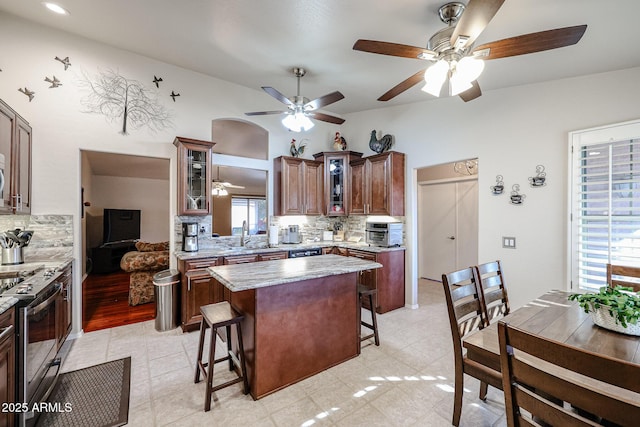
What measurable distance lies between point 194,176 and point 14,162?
1639mm

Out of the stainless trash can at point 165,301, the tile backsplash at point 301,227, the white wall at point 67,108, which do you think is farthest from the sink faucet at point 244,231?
the stainless trash can at point 165,301

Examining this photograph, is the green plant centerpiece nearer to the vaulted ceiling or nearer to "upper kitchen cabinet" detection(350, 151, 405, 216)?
the vaulted ceiling

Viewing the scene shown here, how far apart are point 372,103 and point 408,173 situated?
1.31 metres

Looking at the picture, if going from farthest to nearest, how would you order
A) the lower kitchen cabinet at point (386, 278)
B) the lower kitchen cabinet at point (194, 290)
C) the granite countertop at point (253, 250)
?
the lower kitchen cabinet at point (386, 278) < the granite countertop at point (253, 250) < the lower kitchen cabinet at point (194, 290)

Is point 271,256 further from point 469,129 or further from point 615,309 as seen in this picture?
point 615,309

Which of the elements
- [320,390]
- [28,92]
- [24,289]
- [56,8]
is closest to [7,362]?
[24,289]

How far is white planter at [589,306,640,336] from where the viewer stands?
1391mm

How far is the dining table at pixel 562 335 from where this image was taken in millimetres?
1292

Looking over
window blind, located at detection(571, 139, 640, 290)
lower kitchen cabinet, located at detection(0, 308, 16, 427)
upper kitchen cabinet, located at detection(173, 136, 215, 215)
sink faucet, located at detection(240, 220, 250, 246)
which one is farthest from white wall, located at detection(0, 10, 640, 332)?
lower kitchen cabinet, located at detection(0, 308, 16, 427)

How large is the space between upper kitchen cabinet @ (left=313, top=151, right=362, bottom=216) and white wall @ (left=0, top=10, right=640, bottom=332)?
153cm

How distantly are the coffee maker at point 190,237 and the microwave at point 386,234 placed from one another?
2619 millimetres

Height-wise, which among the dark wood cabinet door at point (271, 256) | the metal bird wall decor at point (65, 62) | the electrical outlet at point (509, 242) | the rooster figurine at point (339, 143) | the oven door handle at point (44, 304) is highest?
the metal bird wall decor at point (65, 62)

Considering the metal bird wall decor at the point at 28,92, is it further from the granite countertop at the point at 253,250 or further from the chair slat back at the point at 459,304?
the chair slat back at the point at 459,304

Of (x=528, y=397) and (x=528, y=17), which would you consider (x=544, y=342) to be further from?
(x=528, y=17)
